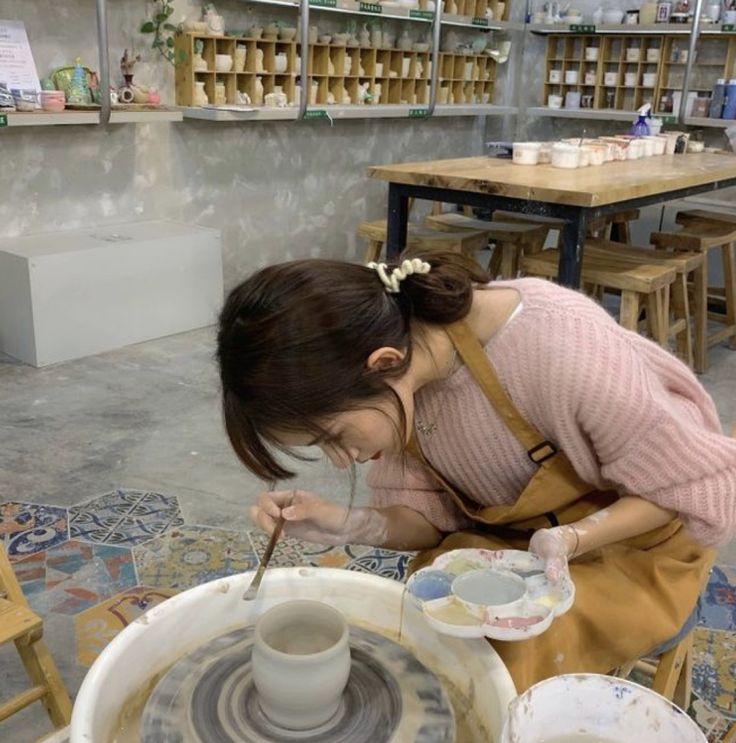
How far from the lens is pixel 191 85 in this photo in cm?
412

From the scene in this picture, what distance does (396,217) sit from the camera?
332 cm

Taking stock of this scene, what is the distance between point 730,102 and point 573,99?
1.23m

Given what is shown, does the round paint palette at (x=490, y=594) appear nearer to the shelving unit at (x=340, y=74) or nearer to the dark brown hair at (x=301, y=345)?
the dark brown hair at (x=301, y=345)

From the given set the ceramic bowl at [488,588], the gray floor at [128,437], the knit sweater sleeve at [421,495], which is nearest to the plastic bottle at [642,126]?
the gray floor at [128,437]

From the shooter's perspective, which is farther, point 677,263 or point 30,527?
point 677,263

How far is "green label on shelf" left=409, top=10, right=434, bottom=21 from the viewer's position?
496 cm

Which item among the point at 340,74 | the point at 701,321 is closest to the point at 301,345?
the point at 701,321

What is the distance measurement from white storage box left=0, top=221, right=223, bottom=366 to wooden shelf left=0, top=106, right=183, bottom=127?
0.54 metres

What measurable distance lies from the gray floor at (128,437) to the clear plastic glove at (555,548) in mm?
1189

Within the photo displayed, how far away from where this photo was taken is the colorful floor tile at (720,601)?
2.02m

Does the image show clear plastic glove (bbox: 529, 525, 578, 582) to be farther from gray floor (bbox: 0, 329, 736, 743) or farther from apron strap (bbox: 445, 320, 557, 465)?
gray floor (bbox: 0, 329, 736, 743)

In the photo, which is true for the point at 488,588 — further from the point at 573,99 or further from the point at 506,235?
the point at 573,99

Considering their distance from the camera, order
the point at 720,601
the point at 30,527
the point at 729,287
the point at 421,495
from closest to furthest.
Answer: the point at 421,495 → the point at 720,601 → the point at 30,527 → the point at 729,287

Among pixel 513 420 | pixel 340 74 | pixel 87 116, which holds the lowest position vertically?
pixel 513 420
